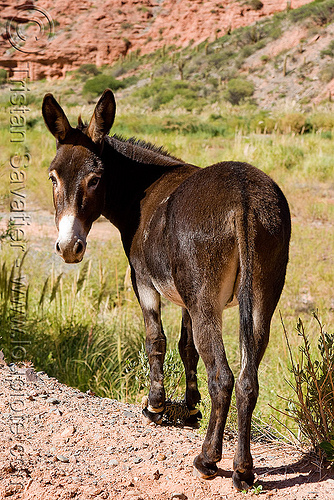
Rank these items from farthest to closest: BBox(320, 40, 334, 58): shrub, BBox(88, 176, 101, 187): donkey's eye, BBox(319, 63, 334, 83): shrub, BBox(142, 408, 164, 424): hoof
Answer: BBox(320, 40, 334, 58): shrub < BBox(319, 63, 334, 83): shrub < BBox(142, 408, 164, 424): hoof < BBox(88, 176, 101, 187): donkey's eye

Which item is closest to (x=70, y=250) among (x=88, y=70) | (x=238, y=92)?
(x=238, y=92)

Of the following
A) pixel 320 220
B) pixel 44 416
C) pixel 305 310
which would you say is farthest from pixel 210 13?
pixel 44 416

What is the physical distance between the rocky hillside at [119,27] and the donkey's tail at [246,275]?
222ft

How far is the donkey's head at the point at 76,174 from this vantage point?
11.8 feet

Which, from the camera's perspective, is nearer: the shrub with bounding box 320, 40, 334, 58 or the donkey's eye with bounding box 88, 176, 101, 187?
the donkey's eye with bounding box 88, 176, 101, 187

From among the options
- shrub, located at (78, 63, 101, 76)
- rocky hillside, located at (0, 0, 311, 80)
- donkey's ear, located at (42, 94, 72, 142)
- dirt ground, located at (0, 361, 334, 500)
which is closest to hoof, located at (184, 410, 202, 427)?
dirt ground, located at (0, 361, 334, 500)

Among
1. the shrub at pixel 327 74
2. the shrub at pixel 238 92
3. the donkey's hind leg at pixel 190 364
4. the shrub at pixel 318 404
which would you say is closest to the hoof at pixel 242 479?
the shrub at pixel 318 404

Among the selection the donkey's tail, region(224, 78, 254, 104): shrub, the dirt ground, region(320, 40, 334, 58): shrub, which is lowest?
the dirt ground

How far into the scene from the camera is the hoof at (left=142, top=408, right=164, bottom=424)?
4.25 metres

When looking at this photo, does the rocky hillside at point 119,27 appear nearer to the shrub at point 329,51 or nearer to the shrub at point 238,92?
the shrub at point 329,51

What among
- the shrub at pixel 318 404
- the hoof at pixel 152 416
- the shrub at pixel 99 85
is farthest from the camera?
the shrub at pixel 99 85

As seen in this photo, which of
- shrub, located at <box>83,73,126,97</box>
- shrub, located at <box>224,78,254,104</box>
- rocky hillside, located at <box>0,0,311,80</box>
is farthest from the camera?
rocky hillside, located at <box>0,0,311,80</box>

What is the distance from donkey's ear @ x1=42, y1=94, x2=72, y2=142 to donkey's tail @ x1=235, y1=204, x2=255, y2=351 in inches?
→ 64.9

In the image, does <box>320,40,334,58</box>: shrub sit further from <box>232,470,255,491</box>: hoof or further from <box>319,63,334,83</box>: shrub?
<box>232,470,255,491</box>: hoof
